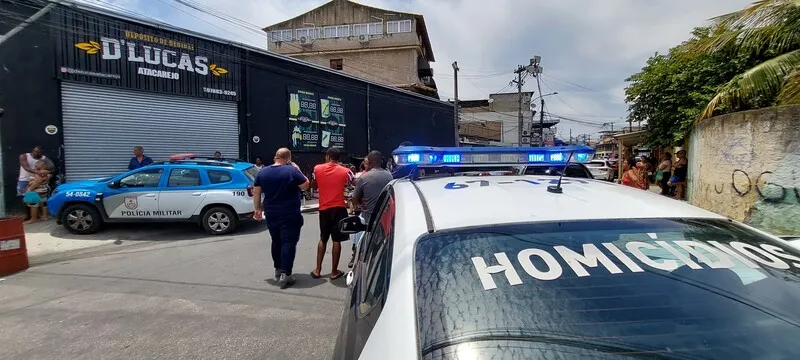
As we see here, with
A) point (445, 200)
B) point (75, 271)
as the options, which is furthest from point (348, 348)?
point (75, 271)

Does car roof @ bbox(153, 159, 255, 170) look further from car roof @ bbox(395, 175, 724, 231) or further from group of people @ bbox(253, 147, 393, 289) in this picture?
car roof @ bbox(395, 175, 724, 231)

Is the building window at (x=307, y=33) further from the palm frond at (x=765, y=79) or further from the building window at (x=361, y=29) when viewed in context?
the palm frond at (x=765, y=79)

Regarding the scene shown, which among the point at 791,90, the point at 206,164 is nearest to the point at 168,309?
the point at 206,164

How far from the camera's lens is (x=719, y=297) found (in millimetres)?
1464

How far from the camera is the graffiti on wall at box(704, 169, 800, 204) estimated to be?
6684 millimetres

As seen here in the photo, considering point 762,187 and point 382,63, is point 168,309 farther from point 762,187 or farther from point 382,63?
point 382,63

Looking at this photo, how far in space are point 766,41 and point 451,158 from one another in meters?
8.86

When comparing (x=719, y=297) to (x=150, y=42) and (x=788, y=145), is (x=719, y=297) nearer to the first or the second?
(x=788, y=145)

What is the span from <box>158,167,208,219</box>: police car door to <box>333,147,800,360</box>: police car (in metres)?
8.08

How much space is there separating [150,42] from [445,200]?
48.2 ft

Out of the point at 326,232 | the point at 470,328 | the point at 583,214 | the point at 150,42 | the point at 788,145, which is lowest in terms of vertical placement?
the point at 326,232

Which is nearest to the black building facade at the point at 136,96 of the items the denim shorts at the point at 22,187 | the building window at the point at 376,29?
the denim shorts at the point at 22,187

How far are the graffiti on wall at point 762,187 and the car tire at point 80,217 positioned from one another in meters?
12.2

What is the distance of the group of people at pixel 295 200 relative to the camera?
17.5 feet
